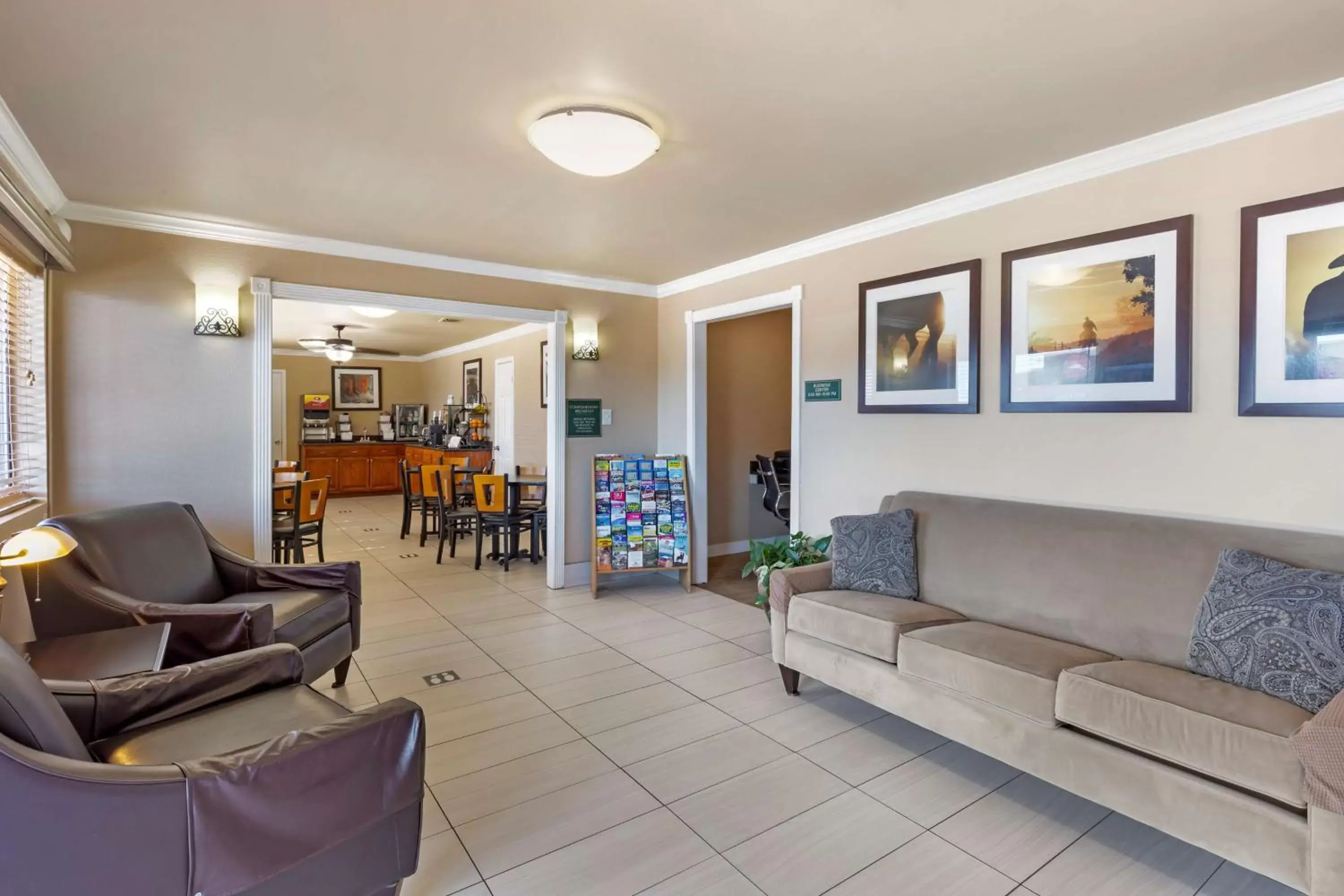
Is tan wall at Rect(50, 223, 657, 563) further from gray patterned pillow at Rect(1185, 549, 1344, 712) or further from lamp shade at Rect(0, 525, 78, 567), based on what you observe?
gray patterned pillow at Rect(1185, 549, 1344, 712)

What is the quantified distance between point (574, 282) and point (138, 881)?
466cm

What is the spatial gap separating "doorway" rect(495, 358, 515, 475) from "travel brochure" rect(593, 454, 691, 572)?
344cm

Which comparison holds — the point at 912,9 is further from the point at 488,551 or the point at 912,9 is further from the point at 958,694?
the point at 488,551

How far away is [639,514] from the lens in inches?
210

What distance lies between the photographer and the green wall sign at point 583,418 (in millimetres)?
5453

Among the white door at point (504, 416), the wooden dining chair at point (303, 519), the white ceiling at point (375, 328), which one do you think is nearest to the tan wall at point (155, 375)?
the wooden dining chair at point (303, 519)

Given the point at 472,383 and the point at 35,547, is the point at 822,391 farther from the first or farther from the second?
the point at 472,383

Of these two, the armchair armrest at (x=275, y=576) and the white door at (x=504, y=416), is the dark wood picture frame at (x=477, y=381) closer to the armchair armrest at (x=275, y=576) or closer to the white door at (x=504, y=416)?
the white door at (x=504, y=416)

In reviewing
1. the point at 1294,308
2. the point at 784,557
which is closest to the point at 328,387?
the point at 784,557

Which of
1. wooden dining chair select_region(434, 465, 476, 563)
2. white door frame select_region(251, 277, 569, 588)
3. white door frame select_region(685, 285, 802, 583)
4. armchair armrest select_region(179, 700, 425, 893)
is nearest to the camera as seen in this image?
armchair armrest select_region(179, 700, 425, 893)

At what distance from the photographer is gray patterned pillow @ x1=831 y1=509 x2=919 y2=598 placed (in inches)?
127

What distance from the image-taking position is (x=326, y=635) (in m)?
3.15

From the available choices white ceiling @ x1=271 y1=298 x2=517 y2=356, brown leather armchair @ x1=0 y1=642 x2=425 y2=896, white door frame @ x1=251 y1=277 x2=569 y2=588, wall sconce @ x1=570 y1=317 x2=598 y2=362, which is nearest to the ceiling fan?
white ceiling @ x1=271 y1=298 x2=517 y2=356

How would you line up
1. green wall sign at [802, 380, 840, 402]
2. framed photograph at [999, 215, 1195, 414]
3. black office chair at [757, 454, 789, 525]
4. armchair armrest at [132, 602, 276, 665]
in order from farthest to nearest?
black office chair at [757, 454, 789, 525] → green wall sign at [802, 380, 840, 402] → framed photograph at [999, 215, 1195, 414] → armchair armrest at [132, 602, 276, 665]
